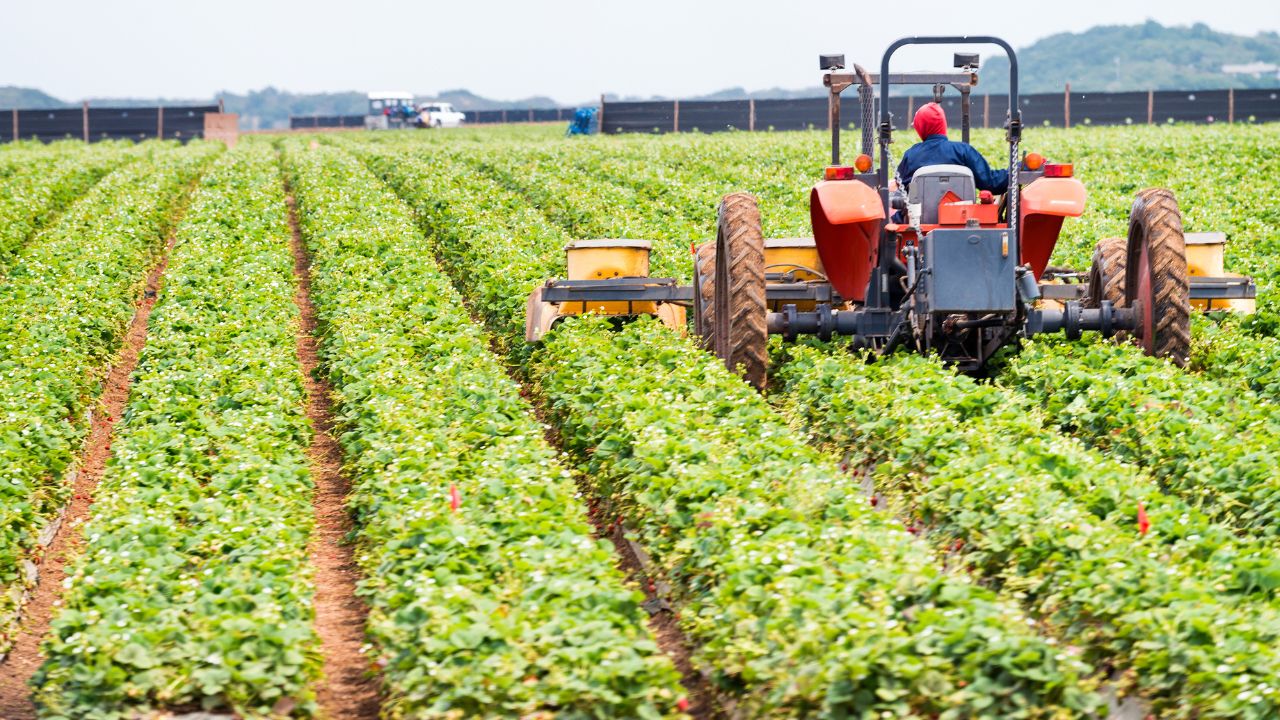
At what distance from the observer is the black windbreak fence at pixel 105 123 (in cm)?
5281

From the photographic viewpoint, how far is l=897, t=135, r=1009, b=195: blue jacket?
410 inches

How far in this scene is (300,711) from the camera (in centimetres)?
606

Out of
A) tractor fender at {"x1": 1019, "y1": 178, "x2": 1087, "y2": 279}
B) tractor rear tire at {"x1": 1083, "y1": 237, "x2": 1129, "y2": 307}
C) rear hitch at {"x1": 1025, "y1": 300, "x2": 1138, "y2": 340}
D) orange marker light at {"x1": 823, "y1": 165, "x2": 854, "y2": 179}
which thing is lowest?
rear hitch at {"x1": 1025, "y1": 300, "x2": 1138, "y2": 340}

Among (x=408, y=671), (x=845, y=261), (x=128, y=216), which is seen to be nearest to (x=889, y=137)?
(x=845, y=261)

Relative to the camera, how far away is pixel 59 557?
8727 mm

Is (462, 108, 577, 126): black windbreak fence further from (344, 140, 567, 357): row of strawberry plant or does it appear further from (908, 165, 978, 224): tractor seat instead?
(908, 165, 978, 224): tractor seat

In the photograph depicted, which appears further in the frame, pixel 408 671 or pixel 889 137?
pixel 889 137

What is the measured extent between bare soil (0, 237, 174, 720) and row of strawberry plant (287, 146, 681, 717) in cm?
153

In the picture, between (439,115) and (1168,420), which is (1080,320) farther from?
(439,115)

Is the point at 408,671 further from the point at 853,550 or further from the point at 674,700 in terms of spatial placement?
the point at 853,550

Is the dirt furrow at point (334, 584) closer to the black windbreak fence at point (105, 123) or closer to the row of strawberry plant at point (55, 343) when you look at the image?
the row of strawberry plant at point (55, 343)

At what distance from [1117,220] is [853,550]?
1492 cm

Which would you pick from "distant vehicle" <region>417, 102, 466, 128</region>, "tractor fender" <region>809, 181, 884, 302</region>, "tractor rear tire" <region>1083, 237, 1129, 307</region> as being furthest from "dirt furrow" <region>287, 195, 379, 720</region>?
"distant vehicle" <region>417, 102, 466, 128</region>

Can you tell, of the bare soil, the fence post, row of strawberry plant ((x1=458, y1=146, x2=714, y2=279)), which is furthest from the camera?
the fence post
